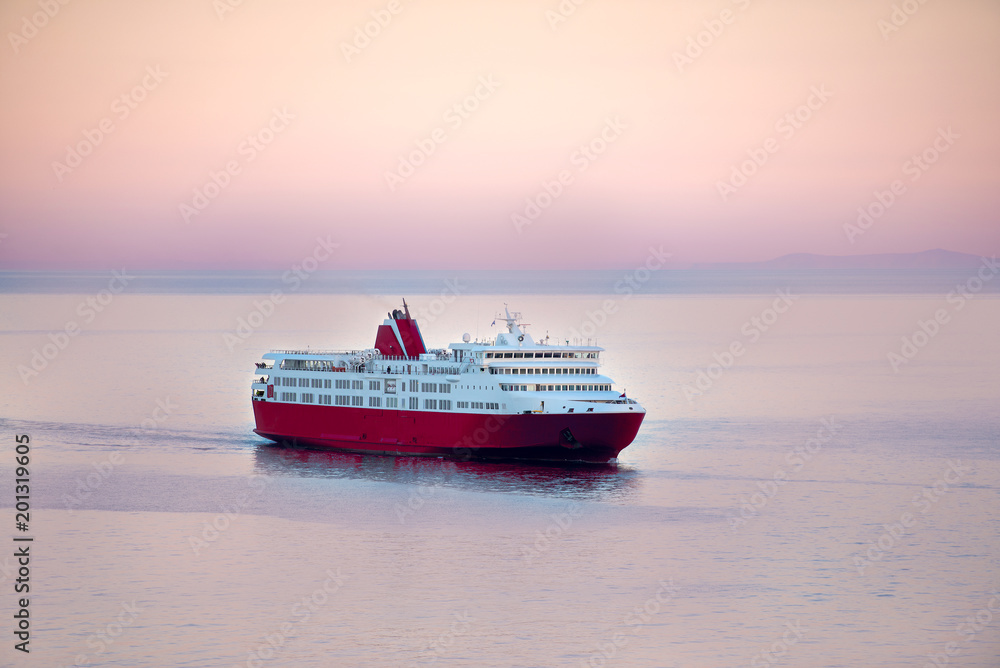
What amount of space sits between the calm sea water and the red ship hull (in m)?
1.19

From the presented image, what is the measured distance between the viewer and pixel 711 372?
127 meters

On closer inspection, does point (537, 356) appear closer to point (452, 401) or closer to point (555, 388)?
point (555, 388)

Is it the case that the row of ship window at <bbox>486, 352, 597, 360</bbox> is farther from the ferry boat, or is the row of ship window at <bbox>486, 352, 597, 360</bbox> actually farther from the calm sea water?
the calm sea water

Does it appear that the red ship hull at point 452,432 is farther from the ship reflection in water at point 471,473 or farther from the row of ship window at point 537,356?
the row of ship window at point 537,356

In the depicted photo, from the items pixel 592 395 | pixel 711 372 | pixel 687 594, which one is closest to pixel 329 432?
pixel 592 395

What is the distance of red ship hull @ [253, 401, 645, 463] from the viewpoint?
61.3 m

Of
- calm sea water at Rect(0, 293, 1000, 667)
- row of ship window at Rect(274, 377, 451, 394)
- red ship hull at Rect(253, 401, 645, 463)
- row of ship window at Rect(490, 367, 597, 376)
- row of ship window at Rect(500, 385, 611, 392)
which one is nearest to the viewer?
calm sea water at Rect(0, 293, 1000, 667)

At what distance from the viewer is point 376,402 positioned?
69125mm

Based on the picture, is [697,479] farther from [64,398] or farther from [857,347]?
[857,347]

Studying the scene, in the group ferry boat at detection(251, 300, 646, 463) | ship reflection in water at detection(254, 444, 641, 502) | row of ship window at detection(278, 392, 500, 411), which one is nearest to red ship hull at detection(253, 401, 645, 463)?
ferry boat at detection(251, 300, 646, 463)

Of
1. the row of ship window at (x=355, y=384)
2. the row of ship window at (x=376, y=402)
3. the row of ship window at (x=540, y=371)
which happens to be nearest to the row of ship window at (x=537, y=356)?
the row of ship window at (x=540, y=371)

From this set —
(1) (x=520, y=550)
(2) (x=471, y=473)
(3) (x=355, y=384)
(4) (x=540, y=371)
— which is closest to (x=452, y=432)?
(2) (x=471, y=473)

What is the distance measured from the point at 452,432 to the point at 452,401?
1.56 m

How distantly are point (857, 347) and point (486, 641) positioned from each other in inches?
5565
